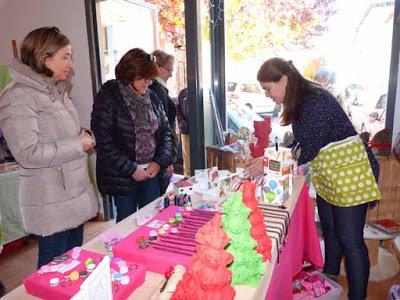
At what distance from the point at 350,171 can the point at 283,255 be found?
0.56 meters

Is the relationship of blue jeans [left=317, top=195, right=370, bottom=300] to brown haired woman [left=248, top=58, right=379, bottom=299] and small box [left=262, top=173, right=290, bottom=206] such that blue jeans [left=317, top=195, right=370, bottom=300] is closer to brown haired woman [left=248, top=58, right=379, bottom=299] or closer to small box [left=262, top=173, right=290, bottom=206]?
brown haired woman [left=248, top=58, right=379, bottom=299]

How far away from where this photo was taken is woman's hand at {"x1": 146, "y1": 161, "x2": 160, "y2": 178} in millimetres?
1831

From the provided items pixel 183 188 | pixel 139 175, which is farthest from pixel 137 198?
pixel 183 188

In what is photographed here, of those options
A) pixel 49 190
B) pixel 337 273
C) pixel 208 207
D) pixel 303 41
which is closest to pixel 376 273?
pixel 337 273

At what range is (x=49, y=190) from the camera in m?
1.34

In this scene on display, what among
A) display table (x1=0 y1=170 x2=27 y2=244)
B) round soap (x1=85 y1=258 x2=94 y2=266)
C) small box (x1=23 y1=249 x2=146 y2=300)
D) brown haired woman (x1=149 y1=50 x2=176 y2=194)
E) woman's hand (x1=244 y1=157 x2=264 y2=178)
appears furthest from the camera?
display table (x1=0 y1=170 x2=27 y2=244)

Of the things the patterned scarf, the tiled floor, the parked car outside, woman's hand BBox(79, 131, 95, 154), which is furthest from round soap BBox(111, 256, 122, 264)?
the parked car outside

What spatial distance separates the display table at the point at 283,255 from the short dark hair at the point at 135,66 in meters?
0.70

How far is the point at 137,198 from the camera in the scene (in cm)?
192

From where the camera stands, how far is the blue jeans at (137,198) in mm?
1830

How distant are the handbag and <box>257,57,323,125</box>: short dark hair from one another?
23cm

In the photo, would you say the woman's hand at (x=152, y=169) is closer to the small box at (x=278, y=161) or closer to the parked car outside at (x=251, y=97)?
the small box at (x=278, y=161)

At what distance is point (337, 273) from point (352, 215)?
1.86ft

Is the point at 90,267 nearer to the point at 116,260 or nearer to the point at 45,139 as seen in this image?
the point at 116,260
